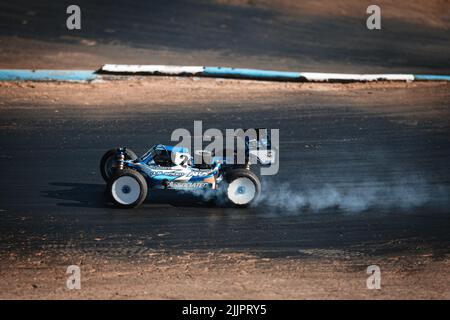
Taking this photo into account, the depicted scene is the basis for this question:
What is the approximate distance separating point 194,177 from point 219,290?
2922mm

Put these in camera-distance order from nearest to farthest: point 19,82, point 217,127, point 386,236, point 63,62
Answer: point 386,236 < point 217,127 < point 19,82 < point 63,62

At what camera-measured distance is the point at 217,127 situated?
52.4 ft

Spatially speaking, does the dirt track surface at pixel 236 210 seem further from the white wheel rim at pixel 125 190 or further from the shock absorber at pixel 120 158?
the shock absorber at pixel 120 158

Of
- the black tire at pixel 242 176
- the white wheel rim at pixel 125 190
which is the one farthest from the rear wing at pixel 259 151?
the white wheel rim at pixel 125 190

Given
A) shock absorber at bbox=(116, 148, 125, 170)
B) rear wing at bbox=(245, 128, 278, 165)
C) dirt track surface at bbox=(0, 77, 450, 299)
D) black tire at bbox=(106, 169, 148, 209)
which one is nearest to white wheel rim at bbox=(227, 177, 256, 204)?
dirt track surface at bbox=(0, 77, 450, 299)

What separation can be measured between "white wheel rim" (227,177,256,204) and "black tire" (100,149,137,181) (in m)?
1.77

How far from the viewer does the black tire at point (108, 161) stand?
12.6 metres

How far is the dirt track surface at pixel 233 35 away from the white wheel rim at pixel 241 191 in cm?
826

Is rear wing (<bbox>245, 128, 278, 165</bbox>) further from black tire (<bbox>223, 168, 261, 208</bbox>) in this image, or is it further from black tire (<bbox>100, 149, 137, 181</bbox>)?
black tire (<bbox>100, 149, 137, 181</bbox>)

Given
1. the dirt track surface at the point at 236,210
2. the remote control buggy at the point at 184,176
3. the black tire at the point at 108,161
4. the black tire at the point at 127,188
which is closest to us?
the dirt track surface at the point at 236,210

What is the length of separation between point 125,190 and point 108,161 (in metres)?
1.04

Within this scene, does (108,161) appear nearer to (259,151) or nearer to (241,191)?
(241,191)
